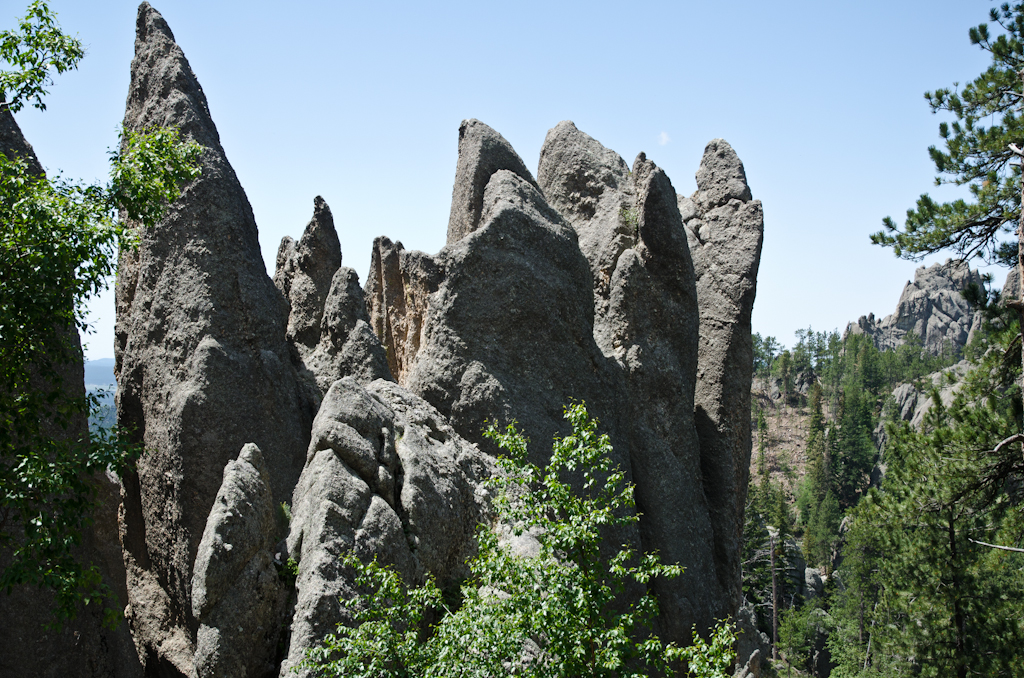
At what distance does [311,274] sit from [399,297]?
2.17 metres

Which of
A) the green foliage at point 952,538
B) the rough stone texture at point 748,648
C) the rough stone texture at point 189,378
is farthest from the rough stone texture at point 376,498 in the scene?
the rough stone texture at point 748,648

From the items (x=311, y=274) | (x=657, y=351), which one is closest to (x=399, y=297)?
(x=311, y=274)

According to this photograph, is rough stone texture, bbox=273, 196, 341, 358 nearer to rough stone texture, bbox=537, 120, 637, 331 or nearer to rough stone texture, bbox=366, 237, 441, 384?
rough stone texture, bbox=366, 237, 441, 384

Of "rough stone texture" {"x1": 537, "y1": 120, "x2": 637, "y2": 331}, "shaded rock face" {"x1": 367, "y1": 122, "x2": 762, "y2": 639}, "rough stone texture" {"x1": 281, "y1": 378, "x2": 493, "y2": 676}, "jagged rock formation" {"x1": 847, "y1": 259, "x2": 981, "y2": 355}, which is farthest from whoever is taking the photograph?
"jagged rock formation" {"x1": 847, "y1": 259, "x2": 981, "y2": 355}

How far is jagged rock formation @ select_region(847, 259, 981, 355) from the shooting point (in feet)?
561

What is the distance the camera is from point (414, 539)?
11133 millimetres

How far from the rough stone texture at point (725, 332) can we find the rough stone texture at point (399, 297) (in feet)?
22.8

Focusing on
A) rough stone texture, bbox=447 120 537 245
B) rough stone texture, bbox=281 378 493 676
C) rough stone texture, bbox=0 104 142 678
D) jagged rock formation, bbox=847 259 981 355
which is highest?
jagged rock formation, bbox=847 259 981 355

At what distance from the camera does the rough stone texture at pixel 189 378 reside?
12.5 m

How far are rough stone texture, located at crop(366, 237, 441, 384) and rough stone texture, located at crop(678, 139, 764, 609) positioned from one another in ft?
22.8

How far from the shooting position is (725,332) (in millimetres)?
19547

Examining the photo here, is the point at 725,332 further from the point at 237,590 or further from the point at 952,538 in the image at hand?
the point at 237,590

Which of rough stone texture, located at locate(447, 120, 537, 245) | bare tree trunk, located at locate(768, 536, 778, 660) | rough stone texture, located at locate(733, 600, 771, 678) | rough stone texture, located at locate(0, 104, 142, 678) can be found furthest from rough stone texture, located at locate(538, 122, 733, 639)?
bare tree trunk, located at locate(768, 536, 778, 660)

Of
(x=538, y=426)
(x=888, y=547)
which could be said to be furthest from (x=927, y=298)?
(x=538, y=426)
